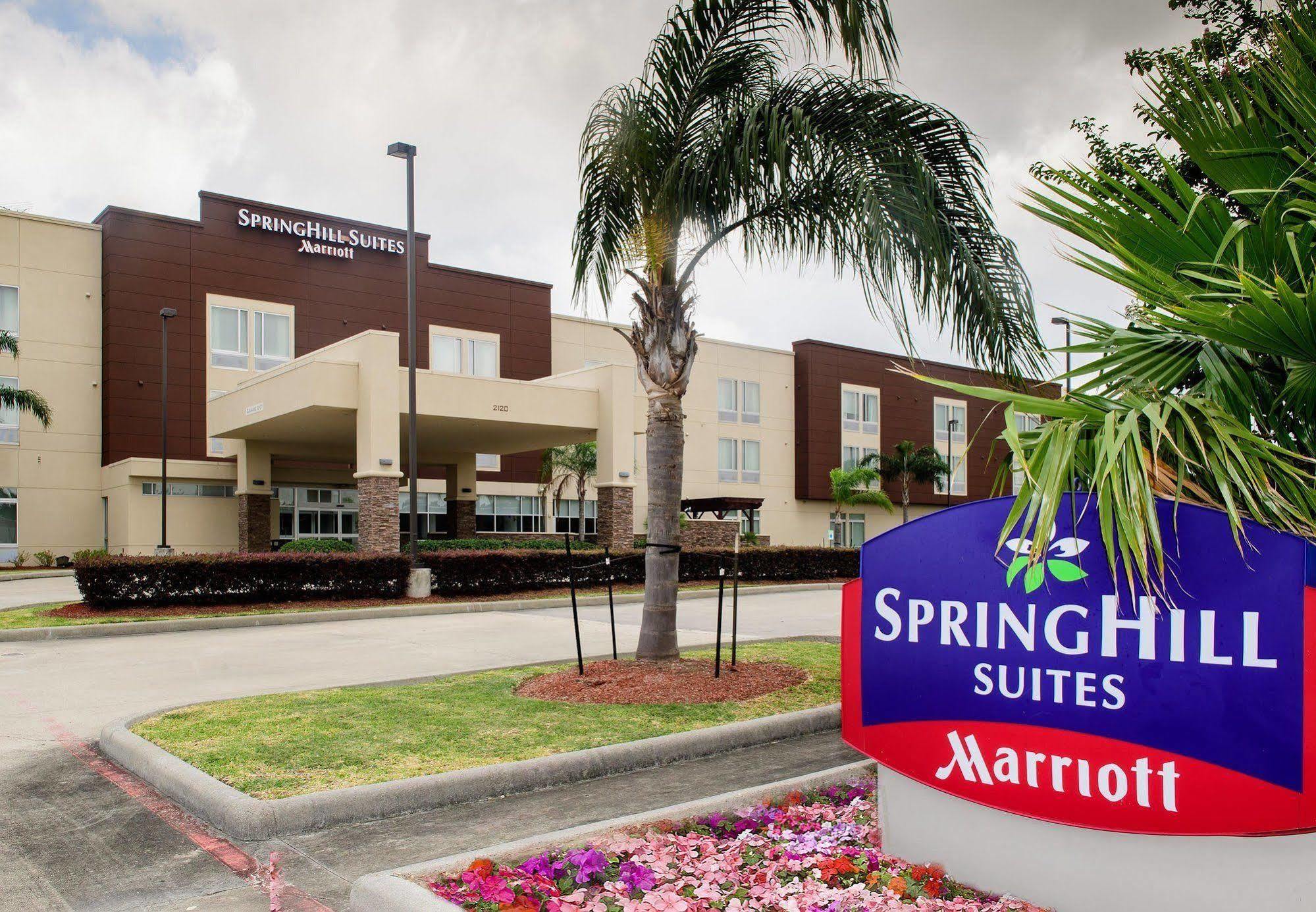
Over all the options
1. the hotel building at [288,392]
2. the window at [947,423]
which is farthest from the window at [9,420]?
the window at [947,423]

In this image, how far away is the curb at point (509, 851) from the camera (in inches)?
156

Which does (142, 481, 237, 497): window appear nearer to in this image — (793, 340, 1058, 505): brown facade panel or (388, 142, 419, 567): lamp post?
(388, 142, 419, 567): lamp post

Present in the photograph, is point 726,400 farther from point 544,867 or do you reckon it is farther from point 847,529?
point 544,867

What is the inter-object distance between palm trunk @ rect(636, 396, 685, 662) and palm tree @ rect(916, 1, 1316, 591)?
5.28m

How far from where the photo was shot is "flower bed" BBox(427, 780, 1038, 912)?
154 inches

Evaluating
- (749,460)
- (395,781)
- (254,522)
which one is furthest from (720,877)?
(749,460)

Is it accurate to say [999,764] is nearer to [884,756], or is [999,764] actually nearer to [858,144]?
[884,756]

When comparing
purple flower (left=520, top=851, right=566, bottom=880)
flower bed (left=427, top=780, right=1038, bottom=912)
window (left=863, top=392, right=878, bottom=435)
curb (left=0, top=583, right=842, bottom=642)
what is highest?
window (left=863, top=392, right=878, bottom=435)

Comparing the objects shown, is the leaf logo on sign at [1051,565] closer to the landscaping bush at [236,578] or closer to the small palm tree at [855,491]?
the landscaping bush at [236,578]

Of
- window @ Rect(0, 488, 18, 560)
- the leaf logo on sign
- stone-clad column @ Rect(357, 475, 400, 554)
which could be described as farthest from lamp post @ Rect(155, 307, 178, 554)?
the leaf logo on sign

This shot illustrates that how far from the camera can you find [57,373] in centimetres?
3412

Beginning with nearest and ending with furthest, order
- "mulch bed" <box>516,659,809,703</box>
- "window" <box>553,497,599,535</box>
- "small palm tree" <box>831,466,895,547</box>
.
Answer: "mulch bed" <box>516,659,809,703</box> → "window" <box>553,497,599,535</box> → "small palm tree" <box>831,466,895,547</box>

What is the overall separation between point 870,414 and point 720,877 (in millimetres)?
50734

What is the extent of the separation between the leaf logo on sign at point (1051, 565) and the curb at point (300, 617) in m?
10.8
